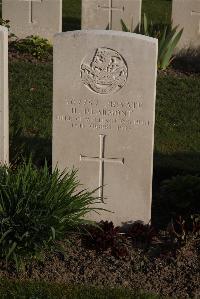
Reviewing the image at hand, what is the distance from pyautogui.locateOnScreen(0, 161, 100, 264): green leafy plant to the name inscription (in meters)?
0.48

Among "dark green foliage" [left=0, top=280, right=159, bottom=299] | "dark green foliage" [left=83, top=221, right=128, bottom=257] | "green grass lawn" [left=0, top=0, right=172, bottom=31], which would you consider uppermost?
"green grass lawn" [left=0, top=0, right=172, bottom=31]

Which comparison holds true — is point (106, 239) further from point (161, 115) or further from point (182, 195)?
point (161, 115)

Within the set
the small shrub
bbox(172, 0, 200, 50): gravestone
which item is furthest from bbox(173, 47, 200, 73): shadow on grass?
the small shrub

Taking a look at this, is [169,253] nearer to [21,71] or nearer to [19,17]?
[21,71]

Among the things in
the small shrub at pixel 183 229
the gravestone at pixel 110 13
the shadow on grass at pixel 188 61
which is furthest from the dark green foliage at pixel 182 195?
the gravestone at pixel 110 13

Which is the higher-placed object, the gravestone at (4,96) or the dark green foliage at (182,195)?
the gravestone at (4,96)

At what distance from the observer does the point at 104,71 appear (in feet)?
20.4

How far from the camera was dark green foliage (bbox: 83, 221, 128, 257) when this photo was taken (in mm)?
6132

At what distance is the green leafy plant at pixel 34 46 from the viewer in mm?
11852

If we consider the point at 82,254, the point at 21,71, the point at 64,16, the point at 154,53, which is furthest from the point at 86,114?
the point at 64,16

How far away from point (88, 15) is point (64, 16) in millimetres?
3338

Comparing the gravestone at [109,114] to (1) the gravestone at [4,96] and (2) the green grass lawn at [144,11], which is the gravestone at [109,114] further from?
(2) the green grass lawn at [144,11]

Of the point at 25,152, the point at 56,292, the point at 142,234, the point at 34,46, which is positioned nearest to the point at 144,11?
the point at 34,46

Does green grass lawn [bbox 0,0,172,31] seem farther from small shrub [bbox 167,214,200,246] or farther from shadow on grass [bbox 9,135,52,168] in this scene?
small shrub [bbox 167,214,200,246]
